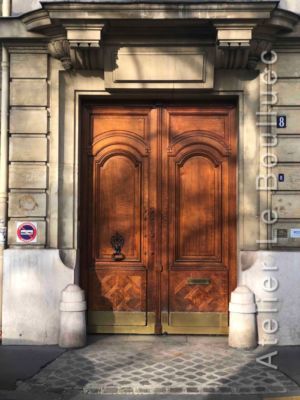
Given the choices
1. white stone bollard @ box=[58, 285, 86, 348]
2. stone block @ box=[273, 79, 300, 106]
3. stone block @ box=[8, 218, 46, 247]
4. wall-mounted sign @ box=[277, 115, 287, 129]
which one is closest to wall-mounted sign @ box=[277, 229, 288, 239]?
wall-mounted sign @ box=[277, 115, 287, 129]

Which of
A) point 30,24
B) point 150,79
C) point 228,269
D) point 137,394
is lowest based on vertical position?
point 137,394

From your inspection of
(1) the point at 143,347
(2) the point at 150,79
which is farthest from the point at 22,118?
(1) the point at 143,347

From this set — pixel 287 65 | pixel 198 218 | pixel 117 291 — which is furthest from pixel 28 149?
pixel 287 65

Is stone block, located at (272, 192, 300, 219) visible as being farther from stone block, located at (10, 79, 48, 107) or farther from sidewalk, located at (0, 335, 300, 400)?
stone block, located at (10, 79, 48, 107)

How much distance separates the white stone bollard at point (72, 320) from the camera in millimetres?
6770

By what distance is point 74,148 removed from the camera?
7324mm

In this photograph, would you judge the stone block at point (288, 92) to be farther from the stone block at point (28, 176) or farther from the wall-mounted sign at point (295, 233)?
the stone block at point (28, 176)

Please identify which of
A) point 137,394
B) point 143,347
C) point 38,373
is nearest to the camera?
point 137,394

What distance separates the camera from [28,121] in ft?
23.7

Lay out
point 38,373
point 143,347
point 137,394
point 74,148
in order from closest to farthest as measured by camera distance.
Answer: point 137,394 → point 38,373 → point 143,347 → point 74,148

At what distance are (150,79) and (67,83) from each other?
3.99 feet

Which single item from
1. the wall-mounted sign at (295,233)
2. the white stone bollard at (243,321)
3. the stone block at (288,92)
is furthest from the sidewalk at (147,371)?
the stone block at (288,92)

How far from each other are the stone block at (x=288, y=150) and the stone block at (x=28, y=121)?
10.8 ft

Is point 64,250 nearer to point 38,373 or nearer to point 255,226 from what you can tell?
point 38,373
